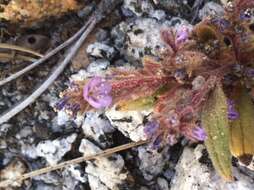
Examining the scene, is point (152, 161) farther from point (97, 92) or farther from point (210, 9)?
point (210, 9)

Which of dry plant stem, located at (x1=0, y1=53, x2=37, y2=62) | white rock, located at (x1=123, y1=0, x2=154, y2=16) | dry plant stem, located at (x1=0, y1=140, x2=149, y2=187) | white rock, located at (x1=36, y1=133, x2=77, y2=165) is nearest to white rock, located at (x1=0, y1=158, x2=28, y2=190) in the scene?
dry plant stem, located at (x1=0, y1=140, x2=149, y2=187)

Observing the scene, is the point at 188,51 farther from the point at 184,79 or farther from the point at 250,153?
the point at 250,153

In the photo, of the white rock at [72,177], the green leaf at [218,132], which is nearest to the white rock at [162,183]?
the white rock at [72,177]

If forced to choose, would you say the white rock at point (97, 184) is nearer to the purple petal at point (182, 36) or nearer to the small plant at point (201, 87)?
the small plant at point (201, 87)

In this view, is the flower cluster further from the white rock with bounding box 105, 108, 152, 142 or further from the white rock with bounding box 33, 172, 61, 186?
the white rock with bounding box 33, 172, 61, 186

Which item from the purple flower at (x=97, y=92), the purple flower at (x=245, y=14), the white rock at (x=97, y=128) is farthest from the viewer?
the white rock at (x=97, y=128)

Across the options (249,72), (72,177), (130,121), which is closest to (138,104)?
(130,121)

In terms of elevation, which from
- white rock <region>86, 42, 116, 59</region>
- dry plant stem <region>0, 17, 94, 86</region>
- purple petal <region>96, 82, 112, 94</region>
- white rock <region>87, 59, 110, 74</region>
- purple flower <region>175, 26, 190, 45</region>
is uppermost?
dry plant stem <region>0, 17, 94, 86</region>

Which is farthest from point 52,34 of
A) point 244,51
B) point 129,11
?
point 244,51

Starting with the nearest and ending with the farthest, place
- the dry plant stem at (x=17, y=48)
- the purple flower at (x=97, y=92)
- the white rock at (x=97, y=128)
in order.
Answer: the purple flower at (x=97, y=92)
the white rock at (x=97, y=128)
the dry plant stem at (x=17, y=48)
